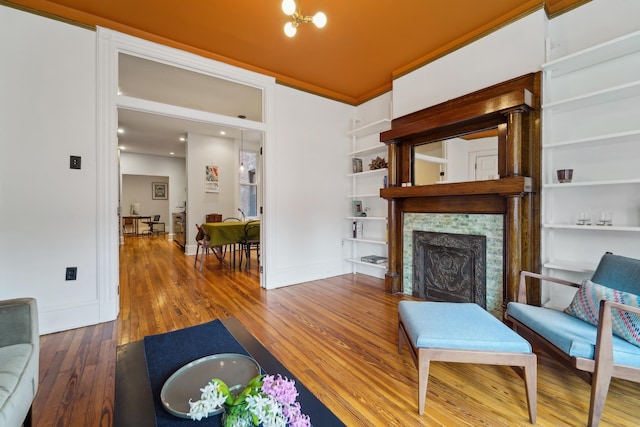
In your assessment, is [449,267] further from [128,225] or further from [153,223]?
[128,225]

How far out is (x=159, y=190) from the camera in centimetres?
1154

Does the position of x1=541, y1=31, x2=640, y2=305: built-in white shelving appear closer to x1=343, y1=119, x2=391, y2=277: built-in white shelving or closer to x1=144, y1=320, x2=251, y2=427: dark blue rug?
x1=343, y1=119, x2=391, y2=277: built-in white shelving

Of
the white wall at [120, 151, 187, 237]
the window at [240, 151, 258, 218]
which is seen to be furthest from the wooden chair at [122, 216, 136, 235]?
the window at [240, 151, 258, 218]

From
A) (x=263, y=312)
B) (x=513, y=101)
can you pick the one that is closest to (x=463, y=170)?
(x=513, y=101)

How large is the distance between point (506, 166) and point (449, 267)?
1.19 metres

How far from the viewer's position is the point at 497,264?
2.66 metres

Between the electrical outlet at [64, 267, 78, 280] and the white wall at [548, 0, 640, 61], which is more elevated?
the white wall at [548, 0, 640, 61]

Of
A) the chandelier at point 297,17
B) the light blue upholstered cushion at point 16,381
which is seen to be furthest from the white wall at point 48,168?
the chandelier at point 297,17

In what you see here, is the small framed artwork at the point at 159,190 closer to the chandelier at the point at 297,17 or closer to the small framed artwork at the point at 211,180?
the small framed artwork at the point at 211,180

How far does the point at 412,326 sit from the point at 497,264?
5.14ft

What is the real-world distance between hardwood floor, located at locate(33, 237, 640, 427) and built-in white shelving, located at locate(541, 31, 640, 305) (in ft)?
3.26

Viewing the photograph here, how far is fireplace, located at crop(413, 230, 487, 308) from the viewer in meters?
2.81

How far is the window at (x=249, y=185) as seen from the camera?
307 inches

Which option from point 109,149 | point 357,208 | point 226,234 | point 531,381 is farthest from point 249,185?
point 531,381
